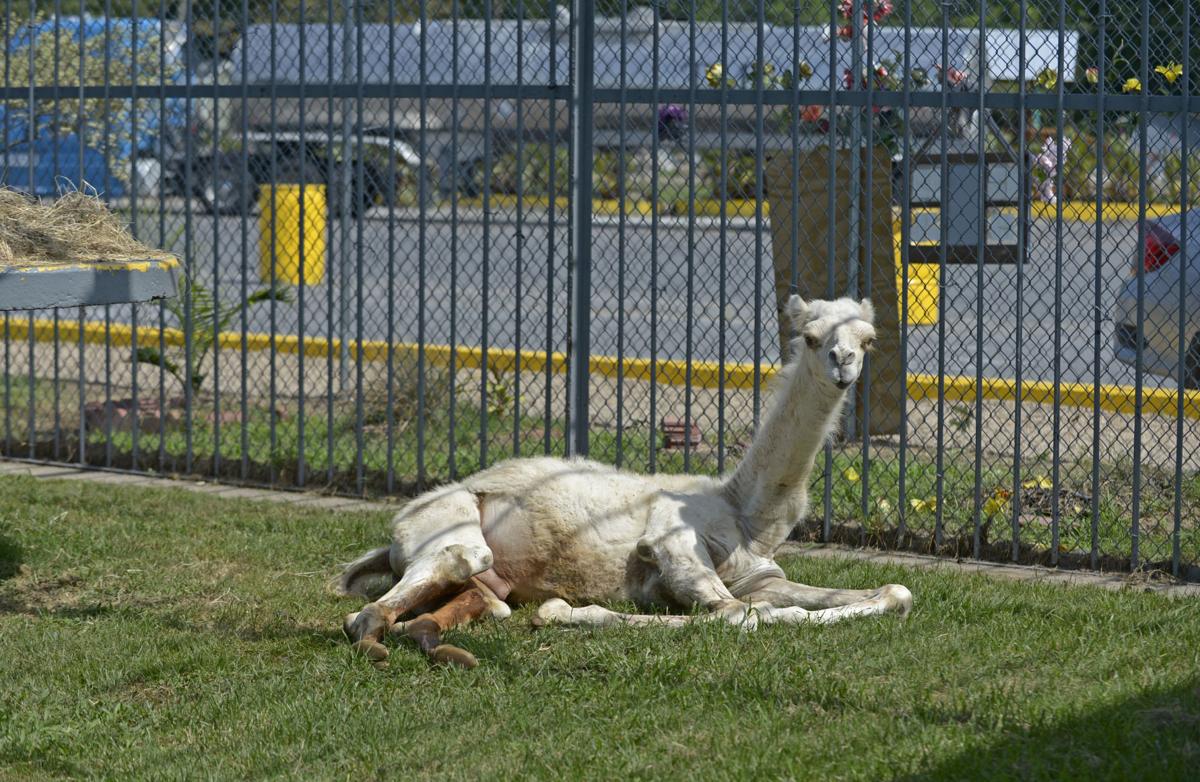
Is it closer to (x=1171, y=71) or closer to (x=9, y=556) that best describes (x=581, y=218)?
(x=1171, y=71)

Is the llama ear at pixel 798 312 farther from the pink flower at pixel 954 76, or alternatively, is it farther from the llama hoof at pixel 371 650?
the llama hoof at pixel 371 650

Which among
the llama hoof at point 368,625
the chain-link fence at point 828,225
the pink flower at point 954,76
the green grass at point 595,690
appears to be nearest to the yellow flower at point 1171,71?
the chain-link fence at point 828,225

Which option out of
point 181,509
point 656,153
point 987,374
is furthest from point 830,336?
point 987,374

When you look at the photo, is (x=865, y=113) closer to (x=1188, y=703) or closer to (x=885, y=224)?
(x=885, y=224)

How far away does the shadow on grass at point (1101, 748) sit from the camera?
3.94 metres

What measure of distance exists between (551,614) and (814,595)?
3.33 ft

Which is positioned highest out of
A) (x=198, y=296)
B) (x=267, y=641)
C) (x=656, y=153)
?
(x=656, y=153)

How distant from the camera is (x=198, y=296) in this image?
9.38m

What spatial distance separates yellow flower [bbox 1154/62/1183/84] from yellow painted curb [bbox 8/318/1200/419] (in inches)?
53.4

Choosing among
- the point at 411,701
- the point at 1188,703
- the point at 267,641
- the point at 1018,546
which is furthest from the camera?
the point at 1018,546

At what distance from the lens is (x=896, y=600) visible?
18.7 ft

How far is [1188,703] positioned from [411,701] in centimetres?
235

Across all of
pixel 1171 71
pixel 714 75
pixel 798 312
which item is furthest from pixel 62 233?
pixel 1171 71

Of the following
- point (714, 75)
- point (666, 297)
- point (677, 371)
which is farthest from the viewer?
point (666, 297)
